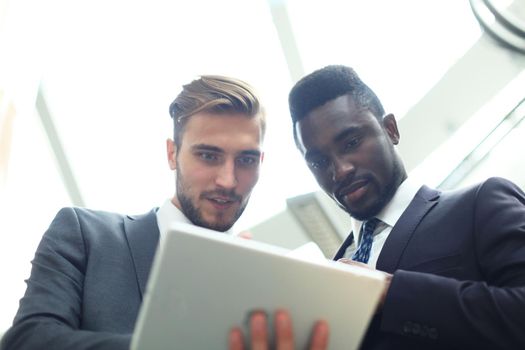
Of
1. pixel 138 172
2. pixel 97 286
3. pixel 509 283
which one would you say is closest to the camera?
pixel 509 283

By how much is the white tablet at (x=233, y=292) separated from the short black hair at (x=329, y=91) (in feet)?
3.00

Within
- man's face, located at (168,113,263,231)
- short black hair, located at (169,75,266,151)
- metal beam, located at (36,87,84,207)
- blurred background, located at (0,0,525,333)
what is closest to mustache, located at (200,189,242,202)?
man's face, located at (168,113,263,231)

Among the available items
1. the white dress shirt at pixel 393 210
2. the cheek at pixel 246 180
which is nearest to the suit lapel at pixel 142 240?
the cheek at pixel 246 180

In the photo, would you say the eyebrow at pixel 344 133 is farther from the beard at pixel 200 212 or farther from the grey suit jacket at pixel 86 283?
the grey suit jacket at pixel 86 283

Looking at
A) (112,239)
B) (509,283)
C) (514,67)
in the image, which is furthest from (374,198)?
(514,67)

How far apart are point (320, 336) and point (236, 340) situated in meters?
0.13

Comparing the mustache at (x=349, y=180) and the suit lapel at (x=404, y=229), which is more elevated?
the mustache at (x=349, y=180)

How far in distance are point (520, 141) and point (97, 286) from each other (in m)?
2.22

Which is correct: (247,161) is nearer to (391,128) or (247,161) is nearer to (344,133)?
(344,133)

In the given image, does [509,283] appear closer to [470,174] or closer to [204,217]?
[204,217]

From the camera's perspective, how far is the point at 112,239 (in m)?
1.39

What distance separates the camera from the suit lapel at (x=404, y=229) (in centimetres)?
125

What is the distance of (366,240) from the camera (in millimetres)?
1516

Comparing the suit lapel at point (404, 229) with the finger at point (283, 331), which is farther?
the suit lapel at point (404, 229)
